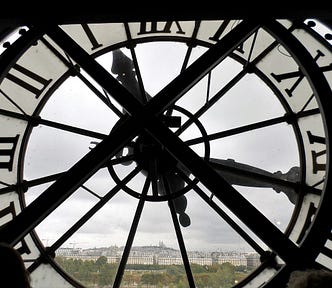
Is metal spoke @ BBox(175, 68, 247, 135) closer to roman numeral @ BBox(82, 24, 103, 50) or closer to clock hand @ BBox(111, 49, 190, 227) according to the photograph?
clock hand @ BBox(111, 49, 190, 227)

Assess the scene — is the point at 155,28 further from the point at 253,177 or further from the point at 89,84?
the point at 253,177

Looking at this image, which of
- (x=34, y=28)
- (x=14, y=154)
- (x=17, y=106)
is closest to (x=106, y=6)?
(x=34, y=28)

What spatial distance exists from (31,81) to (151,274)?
2827mm

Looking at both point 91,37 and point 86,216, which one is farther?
point 91,37

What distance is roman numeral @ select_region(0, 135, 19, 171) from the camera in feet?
13.8

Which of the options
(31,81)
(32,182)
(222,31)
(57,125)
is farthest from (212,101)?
(32,182)

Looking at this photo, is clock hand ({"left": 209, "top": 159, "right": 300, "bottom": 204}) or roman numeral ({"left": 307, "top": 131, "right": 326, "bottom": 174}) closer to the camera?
roman numeral ({"left": 307, "top": 131, "right": 326, "bottom": 174})

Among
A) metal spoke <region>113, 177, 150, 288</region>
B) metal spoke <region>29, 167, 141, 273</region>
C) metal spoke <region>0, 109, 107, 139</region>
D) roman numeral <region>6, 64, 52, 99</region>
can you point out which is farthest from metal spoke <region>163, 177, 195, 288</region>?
roman numeral <region>6, 64, 52, 99</region>

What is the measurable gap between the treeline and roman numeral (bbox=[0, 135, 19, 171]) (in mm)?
1279

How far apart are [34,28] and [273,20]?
181 cm

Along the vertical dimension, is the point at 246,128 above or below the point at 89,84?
below

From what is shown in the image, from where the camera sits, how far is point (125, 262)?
414cm

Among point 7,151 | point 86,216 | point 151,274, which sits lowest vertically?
point 151,274

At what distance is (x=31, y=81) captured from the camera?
4.34 metres
